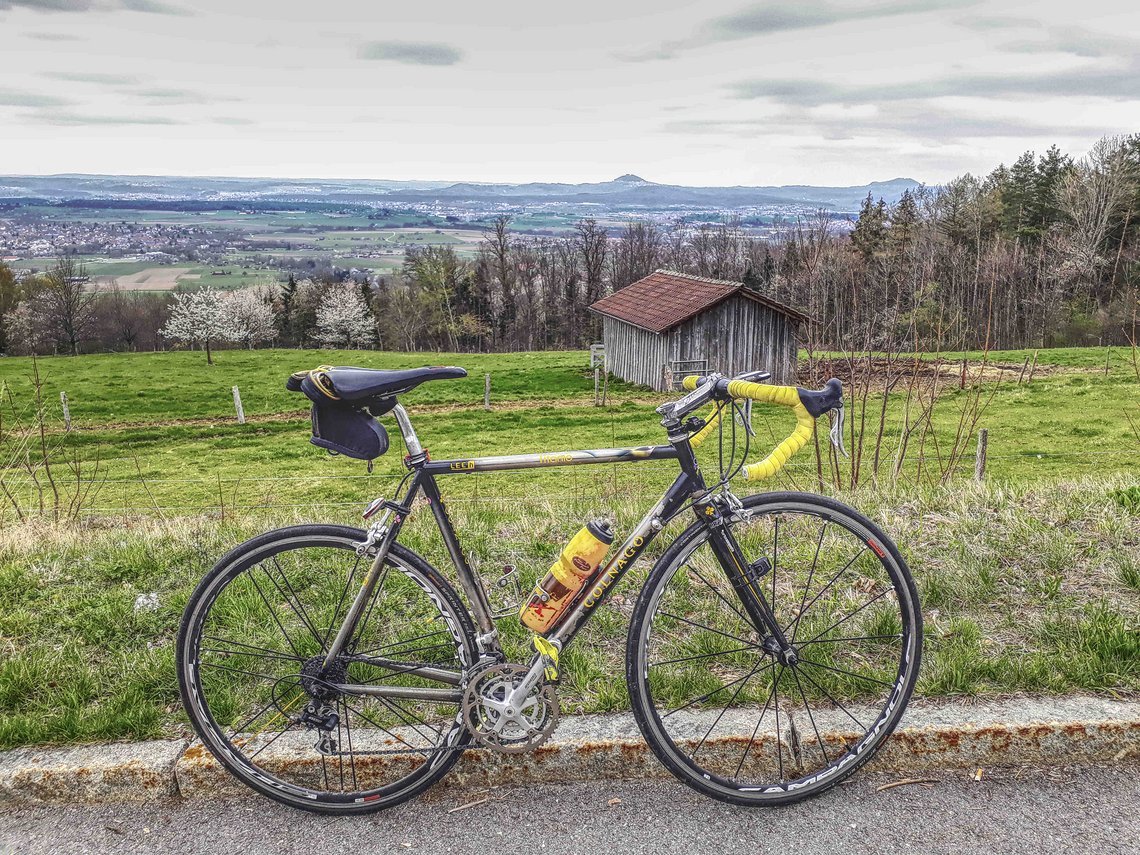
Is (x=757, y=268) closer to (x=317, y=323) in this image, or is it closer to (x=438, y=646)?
(x=317, y=323)

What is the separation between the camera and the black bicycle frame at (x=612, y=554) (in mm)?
2619

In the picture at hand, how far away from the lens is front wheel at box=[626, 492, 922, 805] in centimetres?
261

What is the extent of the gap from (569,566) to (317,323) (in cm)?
7126

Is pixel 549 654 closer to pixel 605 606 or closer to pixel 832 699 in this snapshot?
pixel 832 699

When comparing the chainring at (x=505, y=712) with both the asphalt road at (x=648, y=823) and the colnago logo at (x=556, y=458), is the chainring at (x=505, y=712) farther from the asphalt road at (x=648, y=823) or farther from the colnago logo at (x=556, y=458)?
the colnago logo at (x=556, y=458)

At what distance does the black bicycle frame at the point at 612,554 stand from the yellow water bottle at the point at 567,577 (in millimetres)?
41

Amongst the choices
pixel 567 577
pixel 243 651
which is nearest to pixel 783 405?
pixel 567 577

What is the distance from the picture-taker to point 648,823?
2551mm

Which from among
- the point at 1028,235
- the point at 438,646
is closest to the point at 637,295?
the point at 1028,235

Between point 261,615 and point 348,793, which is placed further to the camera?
point 261,615

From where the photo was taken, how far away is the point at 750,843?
2.46 m

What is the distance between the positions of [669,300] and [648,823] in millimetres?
35820

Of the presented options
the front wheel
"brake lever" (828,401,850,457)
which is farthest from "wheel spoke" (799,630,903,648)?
"brake lever" (828,401,850,457)

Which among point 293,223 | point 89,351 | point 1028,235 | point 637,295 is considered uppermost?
point 293,223
